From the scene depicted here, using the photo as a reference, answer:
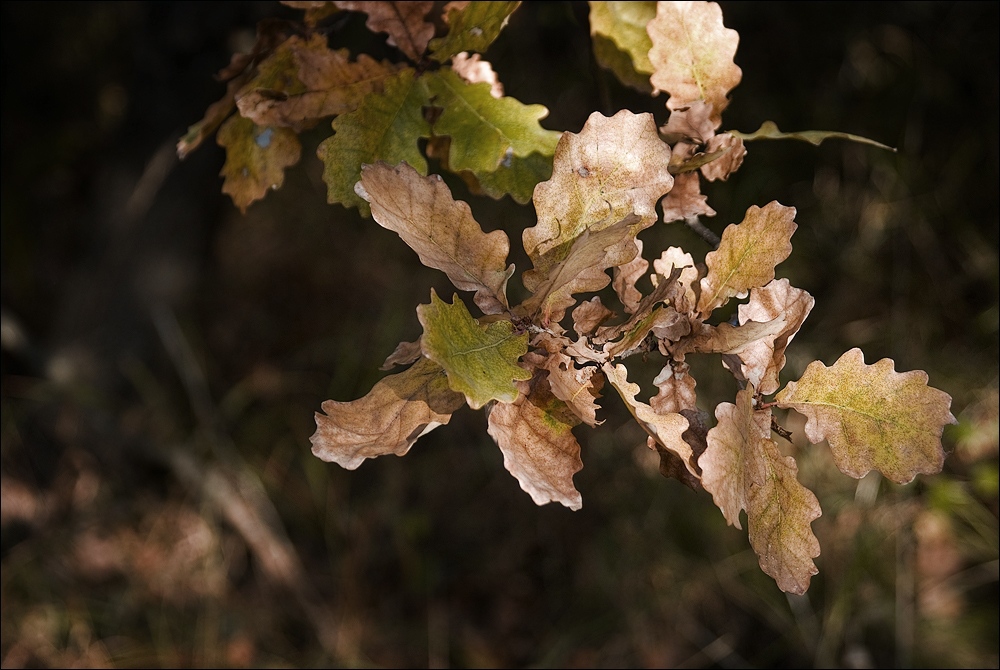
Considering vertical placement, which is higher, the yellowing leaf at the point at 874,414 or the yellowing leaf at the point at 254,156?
the yellowing leaf at the point at 254,156

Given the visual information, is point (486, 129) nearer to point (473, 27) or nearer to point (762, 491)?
point (473, 27)

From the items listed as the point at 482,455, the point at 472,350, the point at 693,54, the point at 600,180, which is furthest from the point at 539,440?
the point at 482,455

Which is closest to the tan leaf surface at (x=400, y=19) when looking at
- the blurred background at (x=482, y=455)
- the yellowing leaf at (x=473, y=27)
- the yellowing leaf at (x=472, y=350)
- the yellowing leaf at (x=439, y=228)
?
the yellowing leaf at (x=473, y=27)

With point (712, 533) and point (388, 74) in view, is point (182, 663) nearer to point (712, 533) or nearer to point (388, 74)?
point (712, 533)

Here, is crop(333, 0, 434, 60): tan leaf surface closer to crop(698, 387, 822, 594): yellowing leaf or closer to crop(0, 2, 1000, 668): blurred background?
crop(698, 387, 822, 594): yellowing leaf

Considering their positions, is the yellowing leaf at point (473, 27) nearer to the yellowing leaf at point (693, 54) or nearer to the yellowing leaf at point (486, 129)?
the yellowing leaf at point (486, 129)

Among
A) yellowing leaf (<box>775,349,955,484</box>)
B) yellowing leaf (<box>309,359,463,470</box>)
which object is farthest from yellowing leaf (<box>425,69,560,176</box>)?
yellowing leaf (<box>775,349,955,484</box>)
